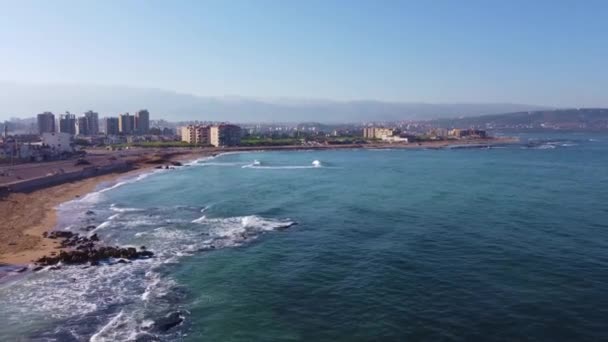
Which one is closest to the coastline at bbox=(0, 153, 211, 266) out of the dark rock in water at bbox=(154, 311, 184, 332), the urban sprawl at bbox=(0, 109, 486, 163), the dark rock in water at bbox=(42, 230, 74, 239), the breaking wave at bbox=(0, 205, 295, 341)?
the dark rock in water at bbox=(42, 230, 74, 239)

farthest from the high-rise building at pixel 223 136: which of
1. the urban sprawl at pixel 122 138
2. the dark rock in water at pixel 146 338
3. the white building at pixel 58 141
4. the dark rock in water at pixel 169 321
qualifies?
the dark rock in water at pixel 146 338

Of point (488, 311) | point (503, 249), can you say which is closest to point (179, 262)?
point (488, 311)

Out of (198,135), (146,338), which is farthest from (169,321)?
(198,135)

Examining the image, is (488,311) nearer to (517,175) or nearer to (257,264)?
(257,264)

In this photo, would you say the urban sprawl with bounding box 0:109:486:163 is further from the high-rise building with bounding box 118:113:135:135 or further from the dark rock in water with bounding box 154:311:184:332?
the dark rock in water with bounding box 154:311:184:332

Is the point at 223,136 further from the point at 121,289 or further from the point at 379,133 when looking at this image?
the point at 121,289

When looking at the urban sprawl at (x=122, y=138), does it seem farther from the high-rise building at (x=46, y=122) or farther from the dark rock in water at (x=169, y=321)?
the dark rock in water at (x=169, y=321)
